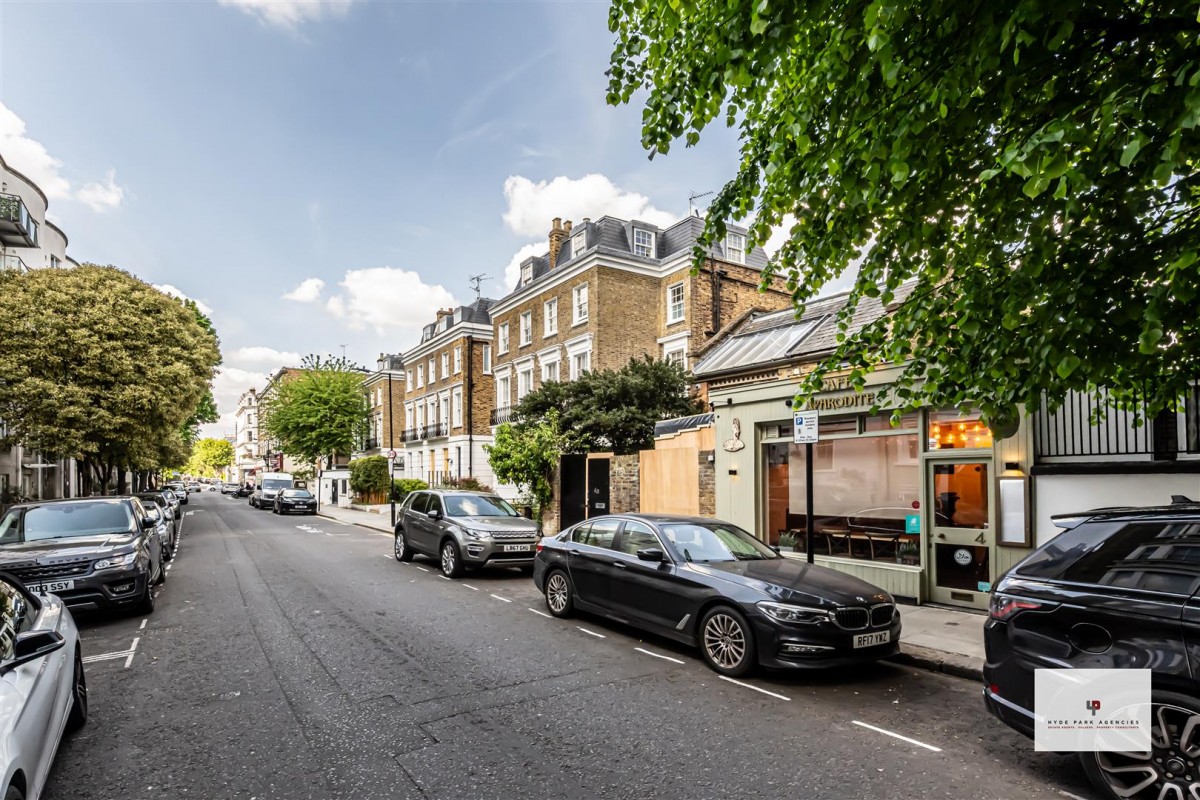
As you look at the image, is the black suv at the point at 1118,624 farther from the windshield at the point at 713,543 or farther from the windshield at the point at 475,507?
the windshield at the point at 475,507

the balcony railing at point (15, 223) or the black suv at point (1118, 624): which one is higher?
the balcony railing at point (15, 223)

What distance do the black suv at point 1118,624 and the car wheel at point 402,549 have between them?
39.7ft

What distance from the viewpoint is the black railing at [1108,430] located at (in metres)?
7.02

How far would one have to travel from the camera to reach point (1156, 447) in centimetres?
722

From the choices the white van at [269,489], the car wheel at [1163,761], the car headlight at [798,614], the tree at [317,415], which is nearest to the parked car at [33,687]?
the car headlight at [798,614]

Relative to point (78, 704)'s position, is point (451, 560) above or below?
below

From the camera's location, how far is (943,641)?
23.1 feet

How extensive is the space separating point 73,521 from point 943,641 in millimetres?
11632

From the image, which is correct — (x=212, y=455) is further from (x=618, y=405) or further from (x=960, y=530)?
(x=960, y=530)

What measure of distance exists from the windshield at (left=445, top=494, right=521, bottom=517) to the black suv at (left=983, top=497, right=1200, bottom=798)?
996 centimetres

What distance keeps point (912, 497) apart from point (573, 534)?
5.08 m

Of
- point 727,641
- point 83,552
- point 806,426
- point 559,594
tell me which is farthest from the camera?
point 559,594

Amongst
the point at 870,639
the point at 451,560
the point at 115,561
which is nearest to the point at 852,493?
the point at 870,639

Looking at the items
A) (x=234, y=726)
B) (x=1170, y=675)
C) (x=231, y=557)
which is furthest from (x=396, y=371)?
(x=1170, y=675)
